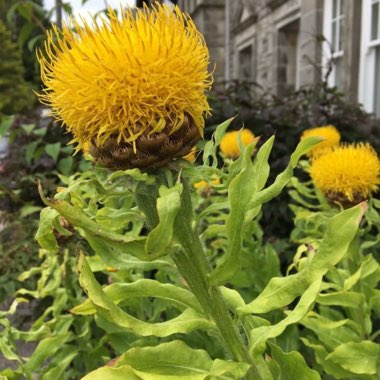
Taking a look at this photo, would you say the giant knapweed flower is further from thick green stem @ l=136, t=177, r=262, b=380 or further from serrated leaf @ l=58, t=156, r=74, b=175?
serrated leaf @ l=58, t=156, r=74, b=175

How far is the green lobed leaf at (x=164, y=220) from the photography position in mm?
659

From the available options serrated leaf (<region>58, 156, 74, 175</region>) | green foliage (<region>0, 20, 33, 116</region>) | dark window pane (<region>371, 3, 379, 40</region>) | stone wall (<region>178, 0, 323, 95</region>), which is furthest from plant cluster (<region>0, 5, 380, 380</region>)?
green foliage (<region>0, 20, 33, 116</region>)

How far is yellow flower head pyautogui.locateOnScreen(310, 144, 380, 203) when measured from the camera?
138cm

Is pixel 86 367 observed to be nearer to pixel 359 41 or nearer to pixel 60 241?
pixel 60 241

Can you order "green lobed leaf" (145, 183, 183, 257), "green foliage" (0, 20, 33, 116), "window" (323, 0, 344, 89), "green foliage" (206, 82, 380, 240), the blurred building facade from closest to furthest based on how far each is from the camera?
"green lobed leaf" (145, 183, 183, 257)
"green foliage" (206, 82, 380, 240)
the blurred building facade
"window" (323, 0, 344, 89)
"green foliage" (0, 20, 33, 116)

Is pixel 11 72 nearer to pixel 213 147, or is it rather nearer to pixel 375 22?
pixel 375 22

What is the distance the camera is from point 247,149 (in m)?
0.77

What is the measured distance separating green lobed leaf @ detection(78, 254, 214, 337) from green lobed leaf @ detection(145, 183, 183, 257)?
0.33ft

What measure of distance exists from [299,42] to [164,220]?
7017mm

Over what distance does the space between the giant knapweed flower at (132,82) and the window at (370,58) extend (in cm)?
491

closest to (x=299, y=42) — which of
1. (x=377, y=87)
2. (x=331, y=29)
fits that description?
(x=331, y=29)

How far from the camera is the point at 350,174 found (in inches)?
54.4

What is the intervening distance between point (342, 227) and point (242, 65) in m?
10.9

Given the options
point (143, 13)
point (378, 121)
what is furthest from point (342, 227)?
point (378, 121)
